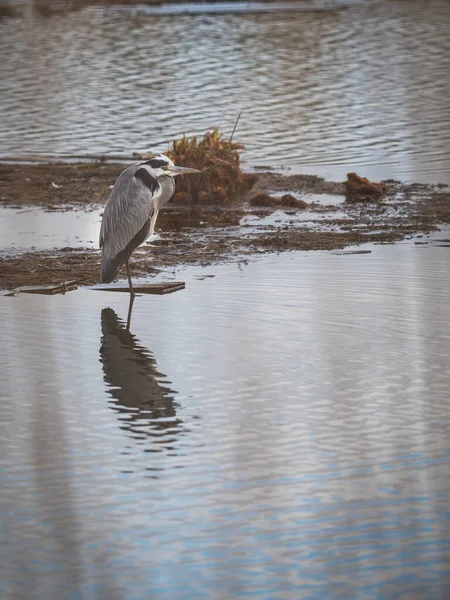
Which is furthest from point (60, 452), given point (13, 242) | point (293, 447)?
point (13, 242)

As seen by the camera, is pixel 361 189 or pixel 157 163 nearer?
pixel 157 163

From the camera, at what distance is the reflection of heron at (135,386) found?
Result: 7.20 m

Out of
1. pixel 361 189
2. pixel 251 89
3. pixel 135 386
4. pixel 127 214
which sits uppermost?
pixel 251 89

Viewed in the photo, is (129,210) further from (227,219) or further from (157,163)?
(227,219)

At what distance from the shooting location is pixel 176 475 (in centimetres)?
637

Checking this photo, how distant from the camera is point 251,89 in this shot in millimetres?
26078

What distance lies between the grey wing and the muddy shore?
551 millimetres

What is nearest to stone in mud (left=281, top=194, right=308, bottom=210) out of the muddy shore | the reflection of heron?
the muddy shore

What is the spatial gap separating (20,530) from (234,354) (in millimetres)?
3195

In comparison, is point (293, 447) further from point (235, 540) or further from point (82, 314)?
point (82, 314)

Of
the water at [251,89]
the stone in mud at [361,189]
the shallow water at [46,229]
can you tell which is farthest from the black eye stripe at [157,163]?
the water at [251,89]

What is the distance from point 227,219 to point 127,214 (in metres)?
3.30

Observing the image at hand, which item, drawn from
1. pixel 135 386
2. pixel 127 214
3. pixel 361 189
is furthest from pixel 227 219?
pixel 135 386

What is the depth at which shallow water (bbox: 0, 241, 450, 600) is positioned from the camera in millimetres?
5254
